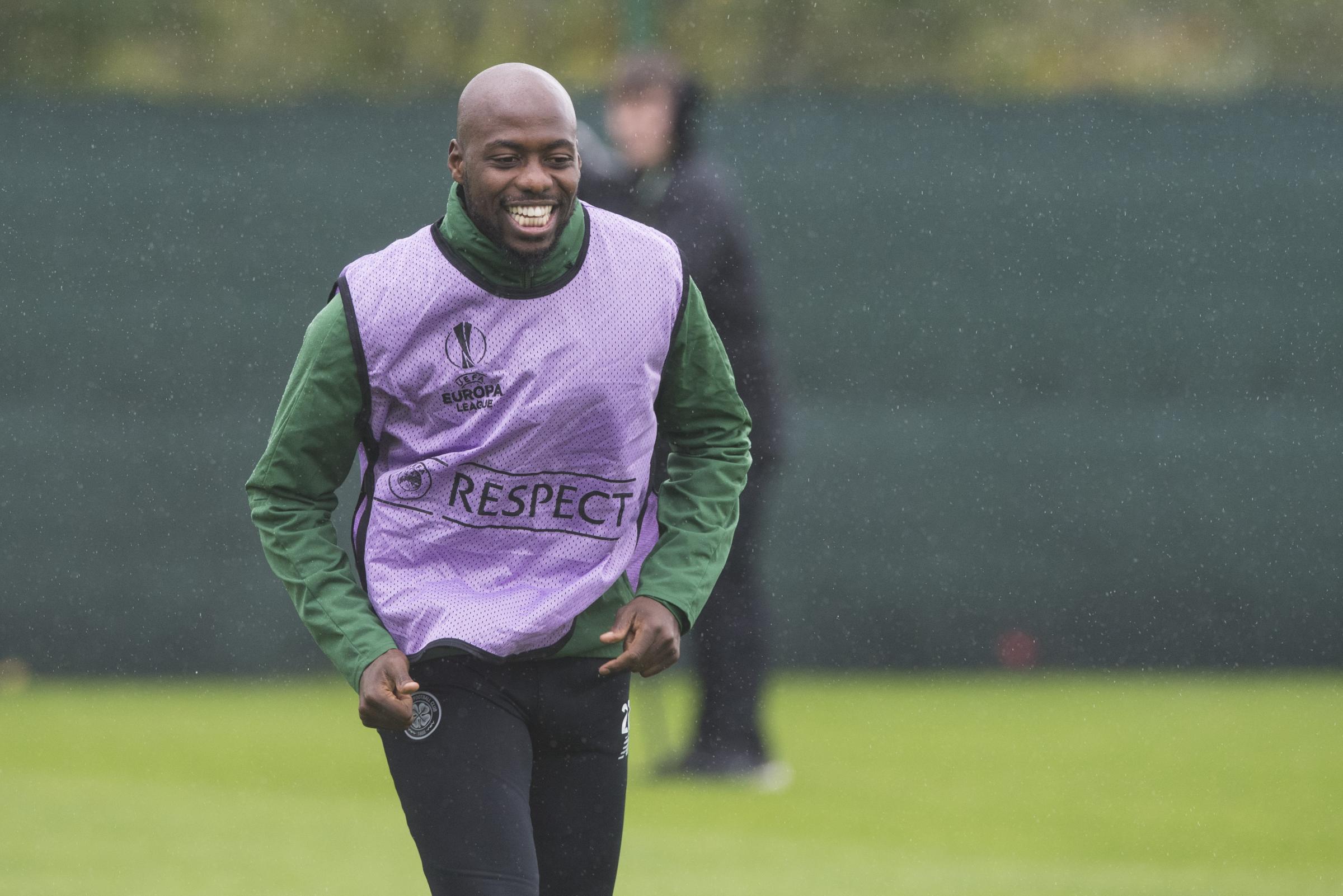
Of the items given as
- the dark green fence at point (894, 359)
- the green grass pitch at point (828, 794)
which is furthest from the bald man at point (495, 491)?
the dark green fence at point (894, 359)

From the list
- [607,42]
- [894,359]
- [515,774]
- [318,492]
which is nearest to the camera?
[515,774]

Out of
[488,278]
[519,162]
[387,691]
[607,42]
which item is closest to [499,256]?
[488,278]

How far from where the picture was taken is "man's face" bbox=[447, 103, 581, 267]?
10.8 feet

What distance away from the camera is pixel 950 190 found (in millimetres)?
9766

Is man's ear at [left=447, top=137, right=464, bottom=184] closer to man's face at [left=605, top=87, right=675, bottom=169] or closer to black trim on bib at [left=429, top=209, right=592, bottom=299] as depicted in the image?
black trim on bib at [left=429, top=209, right=592, bottom=299]

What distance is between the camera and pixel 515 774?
3262 mm

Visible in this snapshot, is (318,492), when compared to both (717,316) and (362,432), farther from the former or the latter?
(717,316)

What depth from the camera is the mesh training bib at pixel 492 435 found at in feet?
10.8

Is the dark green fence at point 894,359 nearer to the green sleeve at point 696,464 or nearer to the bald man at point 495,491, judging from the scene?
the green sleeve at point 696,464

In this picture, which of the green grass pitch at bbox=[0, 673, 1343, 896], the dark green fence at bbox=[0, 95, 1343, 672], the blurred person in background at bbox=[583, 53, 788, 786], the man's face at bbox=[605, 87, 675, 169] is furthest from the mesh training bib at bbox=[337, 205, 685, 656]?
the dark green fence at bbox=[0, 95, 1343, 672]

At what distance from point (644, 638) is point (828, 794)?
3845mm

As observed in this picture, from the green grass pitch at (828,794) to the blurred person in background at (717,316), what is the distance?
0.21 meters

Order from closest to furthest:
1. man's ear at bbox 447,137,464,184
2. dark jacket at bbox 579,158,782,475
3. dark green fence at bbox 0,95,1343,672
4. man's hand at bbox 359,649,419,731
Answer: man's hand at bbox 359,649,419,731 < man's ear at bbox 447,137,464,184 < dark jacket at bbox 579,158,782,475 < dark green fence at bbox 0,95,1343,672

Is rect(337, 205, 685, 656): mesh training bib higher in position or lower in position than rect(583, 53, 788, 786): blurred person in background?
higher
